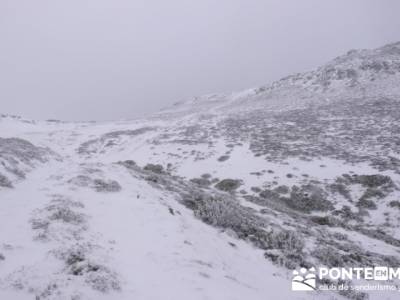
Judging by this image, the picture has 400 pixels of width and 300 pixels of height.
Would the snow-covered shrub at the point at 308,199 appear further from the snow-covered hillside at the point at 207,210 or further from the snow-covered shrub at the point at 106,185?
the snow-covered shrub at the point at 106,185

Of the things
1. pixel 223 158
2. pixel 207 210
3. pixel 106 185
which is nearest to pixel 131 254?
pixel 207 210

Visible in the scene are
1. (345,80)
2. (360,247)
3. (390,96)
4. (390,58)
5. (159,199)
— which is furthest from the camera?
(390,58)

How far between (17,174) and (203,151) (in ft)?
58.7

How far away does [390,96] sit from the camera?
144ft

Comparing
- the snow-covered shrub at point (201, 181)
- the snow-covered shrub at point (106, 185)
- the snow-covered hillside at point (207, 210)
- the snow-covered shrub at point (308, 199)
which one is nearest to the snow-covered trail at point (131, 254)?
the snow-covered hillside at point (207, 210)

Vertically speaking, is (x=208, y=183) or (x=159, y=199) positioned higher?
(x=159, y=199)

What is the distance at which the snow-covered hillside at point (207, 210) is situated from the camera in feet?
25.3

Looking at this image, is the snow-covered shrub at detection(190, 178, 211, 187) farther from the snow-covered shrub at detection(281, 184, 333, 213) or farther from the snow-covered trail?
the snow-covered trail

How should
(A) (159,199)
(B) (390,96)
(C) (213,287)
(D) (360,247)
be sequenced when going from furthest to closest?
(B) (390,96)
(A) (159,199)
(D) (360,247)
(C) (213,287)

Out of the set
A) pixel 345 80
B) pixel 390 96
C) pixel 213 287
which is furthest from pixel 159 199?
pixel 345 80

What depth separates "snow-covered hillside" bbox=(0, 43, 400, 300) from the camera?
304 inches

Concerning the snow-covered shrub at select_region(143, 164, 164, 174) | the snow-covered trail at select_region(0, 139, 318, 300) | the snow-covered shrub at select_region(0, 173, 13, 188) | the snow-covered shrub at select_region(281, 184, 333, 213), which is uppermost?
the snow-covered shrub at select_region(0, 173, 13, 188)

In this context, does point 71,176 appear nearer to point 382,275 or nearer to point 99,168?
point 99,168

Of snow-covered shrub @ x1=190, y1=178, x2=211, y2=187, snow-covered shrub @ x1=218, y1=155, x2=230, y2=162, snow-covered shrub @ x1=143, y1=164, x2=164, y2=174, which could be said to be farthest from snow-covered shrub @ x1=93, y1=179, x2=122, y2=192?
snow-covered shrub @ x1=218, y1=155, x2=230, y2=162
